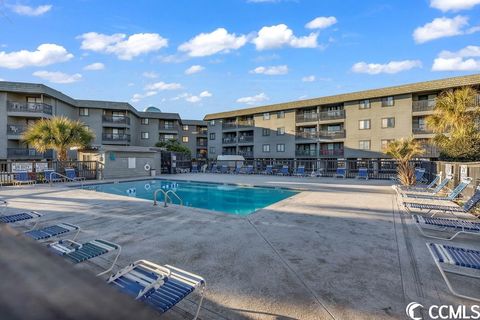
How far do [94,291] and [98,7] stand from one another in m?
14.4

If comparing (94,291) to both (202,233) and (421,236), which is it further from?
(421,236)

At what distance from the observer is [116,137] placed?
36.4 m

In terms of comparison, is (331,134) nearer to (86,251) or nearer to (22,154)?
(86,251)

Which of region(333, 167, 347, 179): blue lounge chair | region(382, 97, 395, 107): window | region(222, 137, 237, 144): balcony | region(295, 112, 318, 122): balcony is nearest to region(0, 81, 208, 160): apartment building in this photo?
region(222, 137, 237, 144): balcony

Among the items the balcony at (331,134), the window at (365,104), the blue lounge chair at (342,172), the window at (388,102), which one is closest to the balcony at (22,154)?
the blue lounge chair at (342,172)

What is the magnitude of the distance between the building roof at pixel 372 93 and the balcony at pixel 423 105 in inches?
45.5

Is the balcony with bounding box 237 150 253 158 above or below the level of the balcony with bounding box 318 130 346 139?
below

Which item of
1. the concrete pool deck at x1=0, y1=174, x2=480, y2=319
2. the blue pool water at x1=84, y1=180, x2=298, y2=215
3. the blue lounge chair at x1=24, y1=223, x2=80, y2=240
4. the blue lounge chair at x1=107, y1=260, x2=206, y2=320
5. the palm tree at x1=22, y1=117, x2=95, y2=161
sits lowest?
the blue pool water at x1=84, y1=180, x2=298, y2=215

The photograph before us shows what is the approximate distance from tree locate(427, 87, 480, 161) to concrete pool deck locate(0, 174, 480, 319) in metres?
10.6

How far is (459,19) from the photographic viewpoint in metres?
16.8

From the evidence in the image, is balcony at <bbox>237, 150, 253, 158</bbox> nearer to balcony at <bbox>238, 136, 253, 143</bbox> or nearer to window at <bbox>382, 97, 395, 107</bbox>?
balcony at <bbox>238, 136, 253, 143</bbox>

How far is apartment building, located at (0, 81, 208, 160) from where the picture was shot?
26.5 m

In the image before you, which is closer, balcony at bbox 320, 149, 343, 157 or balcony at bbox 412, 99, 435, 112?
balcony at bbox 412, 99, 435, 112

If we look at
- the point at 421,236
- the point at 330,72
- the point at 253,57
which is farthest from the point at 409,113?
the point at 421,236
